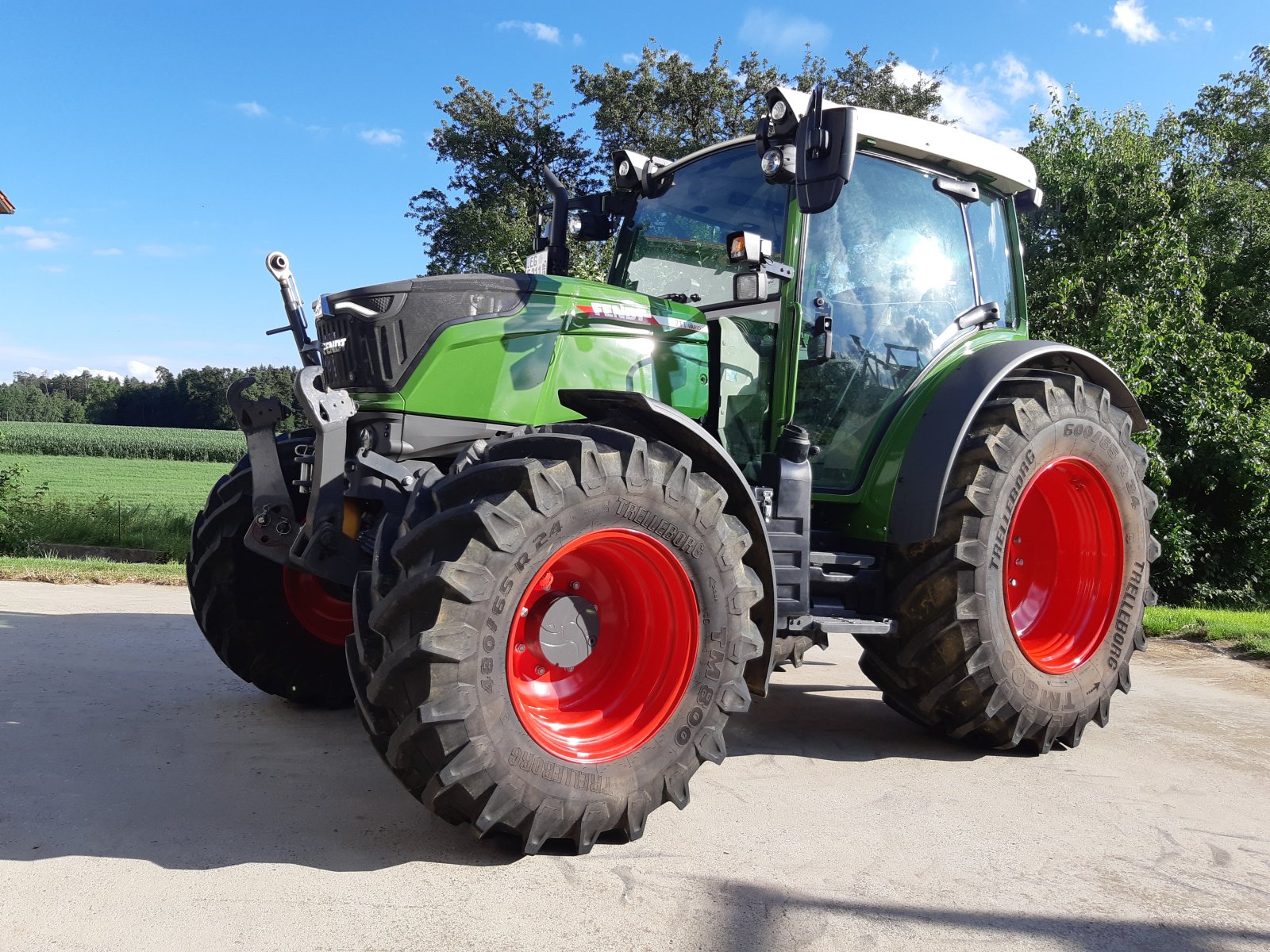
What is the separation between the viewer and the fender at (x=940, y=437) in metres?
3.84

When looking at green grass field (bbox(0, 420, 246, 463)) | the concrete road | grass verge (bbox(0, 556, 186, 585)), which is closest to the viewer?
the concrete road

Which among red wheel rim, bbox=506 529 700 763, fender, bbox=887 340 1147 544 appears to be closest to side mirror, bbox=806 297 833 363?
fender, bbox=887 340 1147 544

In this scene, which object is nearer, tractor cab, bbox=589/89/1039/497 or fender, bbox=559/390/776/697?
fender, bbox=559/390/776/697

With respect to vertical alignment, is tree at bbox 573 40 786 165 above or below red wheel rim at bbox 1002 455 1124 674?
above

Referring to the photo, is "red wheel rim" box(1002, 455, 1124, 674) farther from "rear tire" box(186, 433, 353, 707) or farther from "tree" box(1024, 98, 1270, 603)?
"tree" box(1024, 98, 1270, 603)

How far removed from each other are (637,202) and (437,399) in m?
1.89

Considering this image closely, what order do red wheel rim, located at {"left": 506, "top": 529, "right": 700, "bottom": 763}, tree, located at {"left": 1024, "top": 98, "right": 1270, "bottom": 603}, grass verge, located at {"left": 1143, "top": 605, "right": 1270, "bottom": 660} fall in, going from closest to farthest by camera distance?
red wheel rim, located at {"left": 506, "top": 529, "right": 700, "bottom": 763} < grass verge, located at {"left": 1143, "top": 605, "right": 1270, "bottom": 660} < tree, located at {"left": 1024, "top": 98, "right": 1270, "bottom": 603}

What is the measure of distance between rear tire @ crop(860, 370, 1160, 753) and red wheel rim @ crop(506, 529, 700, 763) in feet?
3.90

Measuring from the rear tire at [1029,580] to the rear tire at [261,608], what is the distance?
242 cm

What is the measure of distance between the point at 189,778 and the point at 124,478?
33.2m

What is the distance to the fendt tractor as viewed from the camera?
2.81 m

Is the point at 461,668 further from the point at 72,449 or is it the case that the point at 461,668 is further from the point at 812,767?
the point at 72,449

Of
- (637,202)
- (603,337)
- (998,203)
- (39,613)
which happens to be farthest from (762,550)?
(39,613)

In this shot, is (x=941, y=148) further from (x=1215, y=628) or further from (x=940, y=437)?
(x=1215, y=628)
